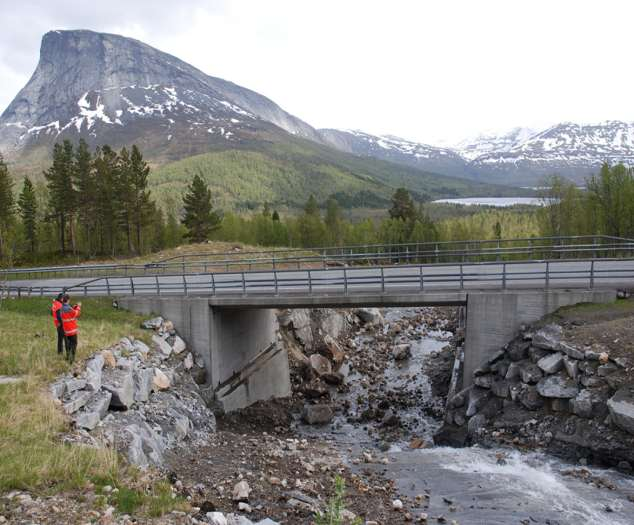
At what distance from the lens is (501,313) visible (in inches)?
752

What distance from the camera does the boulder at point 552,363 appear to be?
15.9 metres

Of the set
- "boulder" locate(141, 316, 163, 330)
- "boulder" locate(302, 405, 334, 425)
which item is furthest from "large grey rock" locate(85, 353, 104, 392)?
"boulder" locate(302, 405, 334, 425)

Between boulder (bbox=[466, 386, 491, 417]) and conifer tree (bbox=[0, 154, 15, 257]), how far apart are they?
57969mm

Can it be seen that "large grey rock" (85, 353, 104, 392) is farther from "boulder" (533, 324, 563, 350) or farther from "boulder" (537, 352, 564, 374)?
"boulder" (533, 324, 563, 350)

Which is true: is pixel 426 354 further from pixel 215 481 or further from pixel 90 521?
pixel 90 521

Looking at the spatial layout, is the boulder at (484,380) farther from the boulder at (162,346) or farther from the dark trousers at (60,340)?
the dark trousers at (60,340)

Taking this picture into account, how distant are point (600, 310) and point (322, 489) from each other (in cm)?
1248

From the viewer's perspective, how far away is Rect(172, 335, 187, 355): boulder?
71.8 feet

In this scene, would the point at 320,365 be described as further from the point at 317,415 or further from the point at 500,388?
the point at 500,388

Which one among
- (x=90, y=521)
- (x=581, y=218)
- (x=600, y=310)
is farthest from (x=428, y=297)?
(x=581, y=218)

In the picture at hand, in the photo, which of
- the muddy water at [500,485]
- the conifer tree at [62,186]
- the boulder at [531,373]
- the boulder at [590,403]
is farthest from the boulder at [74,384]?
the conifer tree at [62,186]

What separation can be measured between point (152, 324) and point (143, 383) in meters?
5.60

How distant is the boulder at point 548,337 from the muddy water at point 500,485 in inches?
155

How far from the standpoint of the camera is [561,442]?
1446cm
